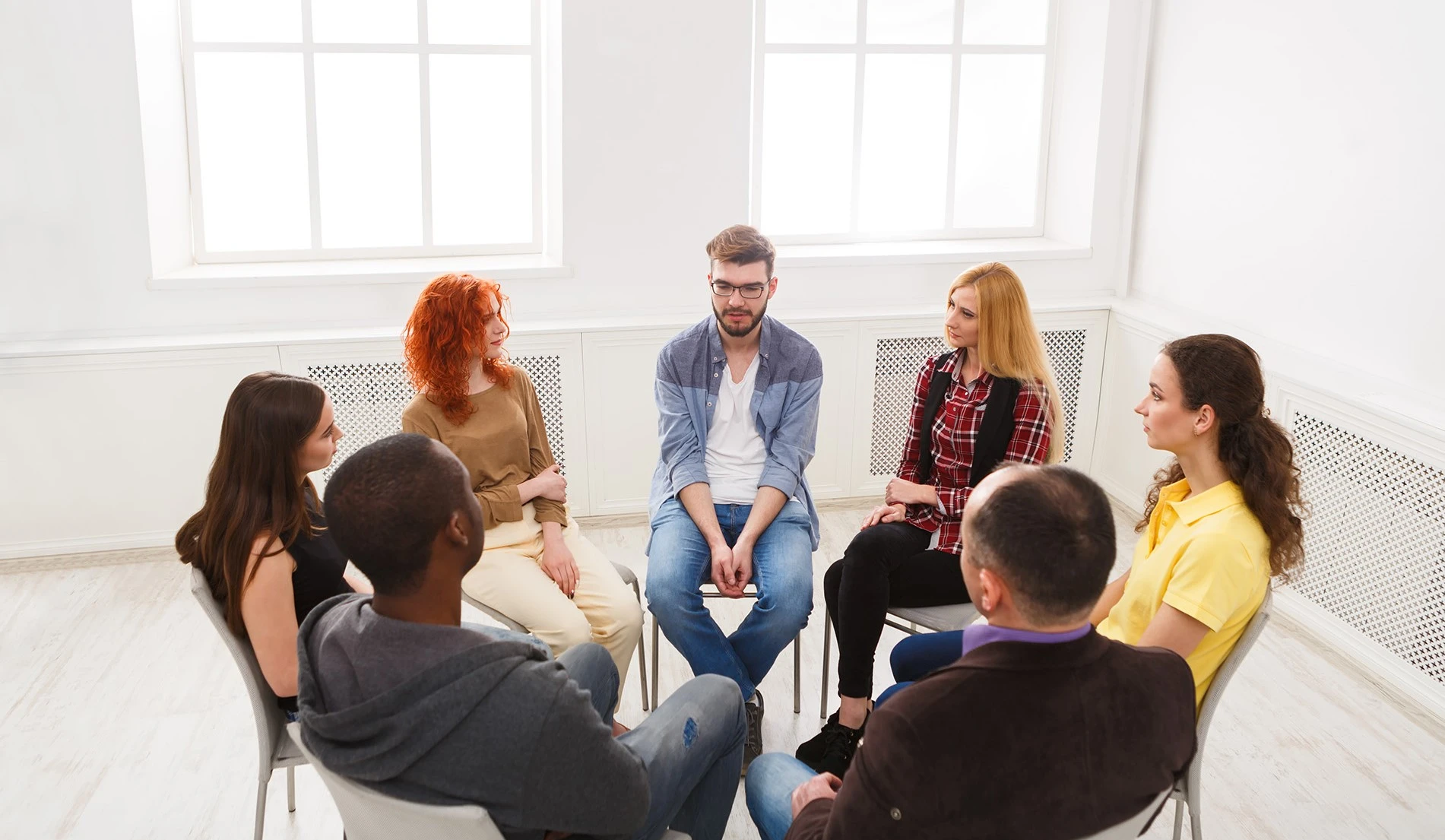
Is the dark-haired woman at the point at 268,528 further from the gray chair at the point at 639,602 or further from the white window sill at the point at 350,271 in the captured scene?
the white window sill at the point at 350,271

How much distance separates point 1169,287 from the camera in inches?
176

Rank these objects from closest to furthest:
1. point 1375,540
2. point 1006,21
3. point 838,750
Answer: point 838,750
point 1375,540
point 1006,21

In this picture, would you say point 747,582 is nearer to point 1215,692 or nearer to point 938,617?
point 938,617

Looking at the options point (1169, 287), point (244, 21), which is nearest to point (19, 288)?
point (244, 21)

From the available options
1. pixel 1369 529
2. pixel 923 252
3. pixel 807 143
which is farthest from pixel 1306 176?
pixel 807 143

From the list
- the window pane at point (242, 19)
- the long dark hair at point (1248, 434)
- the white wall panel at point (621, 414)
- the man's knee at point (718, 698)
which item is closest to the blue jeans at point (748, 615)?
the man's knee at point (718, 698)

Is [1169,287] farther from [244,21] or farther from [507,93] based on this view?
[244,21]

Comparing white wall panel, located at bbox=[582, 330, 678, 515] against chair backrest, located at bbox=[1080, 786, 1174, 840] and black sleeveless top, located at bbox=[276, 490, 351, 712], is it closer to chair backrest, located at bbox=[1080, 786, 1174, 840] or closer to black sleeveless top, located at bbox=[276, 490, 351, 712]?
black sleeveless top, located at bbox=[276, 490, 351, 712]

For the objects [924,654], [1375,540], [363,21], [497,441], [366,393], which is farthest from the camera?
[363,21]

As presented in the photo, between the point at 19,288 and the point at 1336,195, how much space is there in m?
4.40

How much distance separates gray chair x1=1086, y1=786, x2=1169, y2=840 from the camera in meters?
1.48

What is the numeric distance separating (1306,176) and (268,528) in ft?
10.8

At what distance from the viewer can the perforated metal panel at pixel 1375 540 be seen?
125 inches

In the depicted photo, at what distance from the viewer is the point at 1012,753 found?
1.45m
